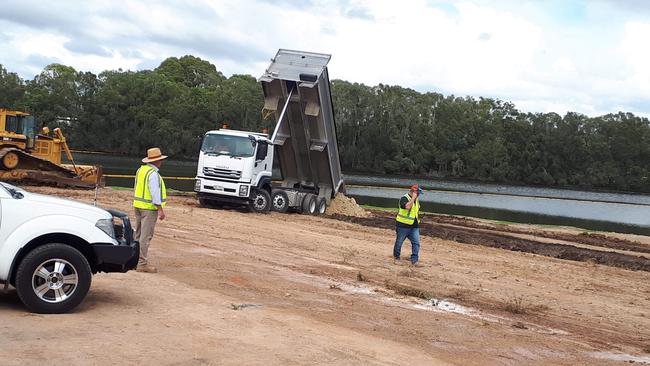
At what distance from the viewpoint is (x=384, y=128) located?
94.8 meters

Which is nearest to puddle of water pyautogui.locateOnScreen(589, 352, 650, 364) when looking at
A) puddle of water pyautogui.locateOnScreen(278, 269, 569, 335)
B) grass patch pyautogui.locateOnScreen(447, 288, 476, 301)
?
puddle of water pyautogui.locateOnScreen(278, 269, 569, 335)

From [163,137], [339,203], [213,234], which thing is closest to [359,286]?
[213,234]

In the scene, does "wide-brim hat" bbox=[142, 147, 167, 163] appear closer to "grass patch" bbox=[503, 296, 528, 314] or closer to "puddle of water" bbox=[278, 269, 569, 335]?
"puddle of water" bbox=[278, 269, 569, 335]

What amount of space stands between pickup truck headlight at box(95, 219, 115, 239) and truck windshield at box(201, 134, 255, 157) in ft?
45.7

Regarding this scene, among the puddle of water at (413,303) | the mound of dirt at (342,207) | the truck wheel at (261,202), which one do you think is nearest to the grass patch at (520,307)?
the puddle of water at (413,303)

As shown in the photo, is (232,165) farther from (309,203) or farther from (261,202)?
(309,203)

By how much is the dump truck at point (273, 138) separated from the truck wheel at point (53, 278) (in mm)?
14311

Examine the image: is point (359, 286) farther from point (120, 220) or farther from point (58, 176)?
point (58, 176)

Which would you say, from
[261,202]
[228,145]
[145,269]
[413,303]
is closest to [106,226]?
[145,269]

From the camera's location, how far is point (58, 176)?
2459 centimetres

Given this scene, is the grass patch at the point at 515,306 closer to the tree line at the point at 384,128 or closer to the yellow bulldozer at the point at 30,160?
the yellow bulldozer at the point at 30,160

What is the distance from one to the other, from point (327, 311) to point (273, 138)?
1413 cm

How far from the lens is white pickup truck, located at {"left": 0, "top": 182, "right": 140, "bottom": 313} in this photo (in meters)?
6.97

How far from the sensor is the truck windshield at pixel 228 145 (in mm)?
21630
